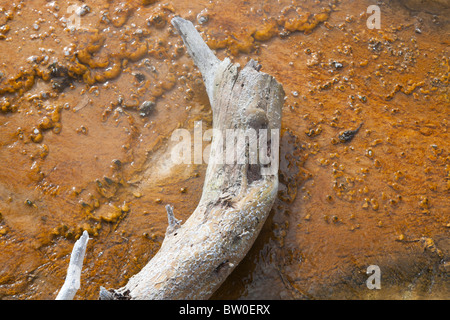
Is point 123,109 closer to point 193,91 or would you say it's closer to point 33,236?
point 193,91

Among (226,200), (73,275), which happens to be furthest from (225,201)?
(73,275)

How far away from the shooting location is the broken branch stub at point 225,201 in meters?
1.93

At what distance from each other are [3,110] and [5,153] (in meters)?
0.38

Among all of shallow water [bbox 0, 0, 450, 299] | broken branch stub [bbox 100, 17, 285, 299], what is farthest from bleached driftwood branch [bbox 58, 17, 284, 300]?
shallow water [bbox 0, 0, 450, 299]

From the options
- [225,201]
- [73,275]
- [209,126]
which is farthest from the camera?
[209,126]

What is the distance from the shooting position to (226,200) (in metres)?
2.13

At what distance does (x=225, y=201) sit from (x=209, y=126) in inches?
36.2

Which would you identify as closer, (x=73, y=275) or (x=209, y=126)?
(x=73, y=275)

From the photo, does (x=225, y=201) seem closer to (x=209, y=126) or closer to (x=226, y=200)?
(x=226, y=200)

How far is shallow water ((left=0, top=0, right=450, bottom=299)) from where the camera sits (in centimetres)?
230

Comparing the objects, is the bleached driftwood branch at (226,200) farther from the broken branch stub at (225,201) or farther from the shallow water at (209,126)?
the shallow water at (209,126)

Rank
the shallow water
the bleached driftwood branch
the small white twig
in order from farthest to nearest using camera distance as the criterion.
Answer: the shallow water, the bleached driftwood branch, the small white twig

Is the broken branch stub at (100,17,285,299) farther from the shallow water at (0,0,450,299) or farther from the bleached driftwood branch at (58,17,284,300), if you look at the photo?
the shallow water at (0,0,450,299)

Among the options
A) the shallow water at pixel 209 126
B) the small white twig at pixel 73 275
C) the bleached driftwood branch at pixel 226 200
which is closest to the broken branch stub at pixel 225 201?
the bleached driftwood branch at pixel 226 200
